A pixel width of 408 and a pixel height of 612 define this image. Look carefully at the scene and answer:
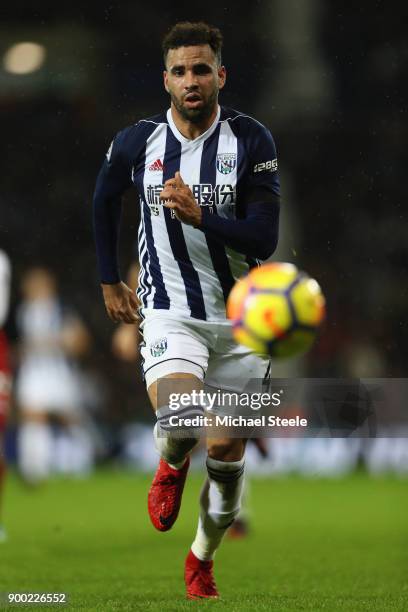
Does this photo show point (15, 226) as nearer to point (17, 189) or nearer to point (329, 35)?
point (17, 189)

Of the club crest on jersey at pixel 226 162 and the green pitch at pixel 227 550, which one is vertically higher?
the club crest on jersey at pixel 226 162

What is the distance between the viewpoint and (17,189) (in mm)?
11594

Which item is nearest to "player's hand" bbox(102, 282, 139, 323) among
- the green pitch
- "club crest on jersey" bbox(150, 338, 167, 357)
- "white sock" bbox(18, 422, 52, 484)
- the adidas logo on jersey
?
"club crest on jersey" bbox(150, 338, 167, 357)

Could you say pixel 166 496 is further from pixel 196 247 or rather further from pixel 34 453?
pixel 34 453

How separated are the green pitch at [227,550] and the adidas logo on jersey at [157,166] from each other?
1643mm

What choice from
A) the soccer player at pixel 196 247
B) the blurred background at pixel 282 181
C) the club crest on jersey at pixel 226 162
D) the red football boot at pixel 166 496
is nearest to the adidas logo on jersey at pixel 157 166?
the soccer player at pixel 196 247

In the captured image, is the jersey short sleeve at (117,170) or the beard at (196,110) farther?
the jersey short sleeve at (117,170)

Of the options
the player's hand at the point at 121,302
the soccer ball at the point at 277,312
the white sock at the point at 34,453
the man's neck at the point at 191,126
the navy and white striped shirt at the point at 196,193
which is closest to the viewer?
the soccer ball at the point at 277,312

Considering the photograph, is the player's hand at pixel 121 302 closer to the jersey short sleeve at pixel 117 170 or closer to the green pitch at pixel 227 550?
the jersey short sleeve at pixel 117 170

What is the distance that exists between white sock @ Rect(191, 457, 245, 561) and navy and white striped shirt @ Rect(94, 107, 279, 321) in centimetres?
60

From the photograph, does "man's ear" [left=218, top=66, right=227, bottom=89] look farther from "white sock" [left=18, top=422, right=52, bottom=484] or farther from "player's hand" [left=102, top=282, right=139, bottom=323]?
"white sock" [left=18, top=422, right=52, bottom=484]

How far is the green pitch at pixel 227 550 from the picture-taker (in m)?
4.50

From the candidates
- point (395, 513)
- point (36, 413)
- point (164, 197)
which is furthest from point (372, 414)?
point (36, 413)

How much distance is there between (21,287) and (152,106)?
5088 millimetres
